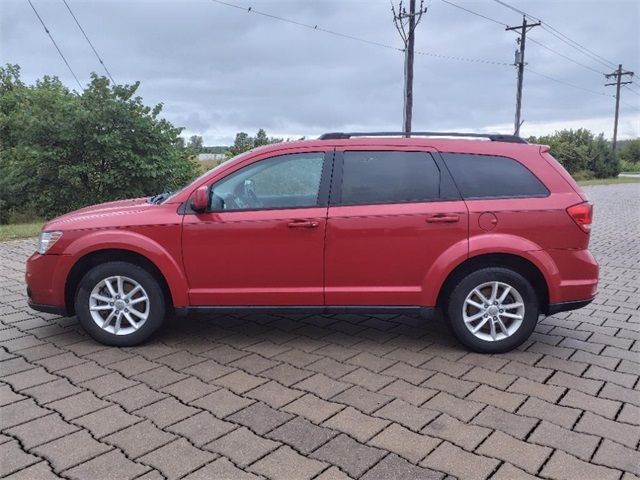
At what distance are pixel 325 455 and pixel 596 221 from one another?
13.4 m

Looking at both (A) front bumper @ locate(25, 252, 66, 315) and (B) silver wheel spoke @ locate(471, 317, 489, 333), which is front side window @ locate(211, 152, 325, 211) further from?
(B) silver wheel spoke @ locate(471, 317, 489, 333)

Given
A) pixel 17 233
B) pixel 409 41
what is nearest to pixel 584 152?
pixel 409 41

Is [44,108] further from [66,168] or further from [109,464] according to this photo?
[109,464]

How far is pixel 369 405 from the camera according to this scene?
3.40 meters

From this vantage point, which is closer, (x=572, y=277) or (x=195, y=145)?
(x=572, y=277)

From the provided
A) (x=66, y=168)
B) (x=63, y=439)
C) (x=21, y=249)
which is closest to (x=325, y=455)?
(x=63, y=439)

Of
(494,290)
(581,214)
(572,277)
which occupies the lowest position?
(494,290)

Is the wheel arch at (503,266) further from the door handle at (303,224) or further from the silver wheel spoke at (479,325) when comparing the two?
the door handle at (303,224)

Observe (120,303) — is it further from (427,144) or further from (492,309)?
(492,309)

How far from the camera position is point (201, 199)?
4.24 metres

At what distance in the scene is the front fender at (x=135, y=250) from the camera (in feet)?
14.1

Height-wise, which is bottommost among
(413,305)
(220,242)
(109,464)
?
(109,464)

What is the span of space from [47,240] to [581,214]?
4201 mm

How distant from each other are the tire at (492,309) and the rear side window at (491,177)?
61 centimetres
